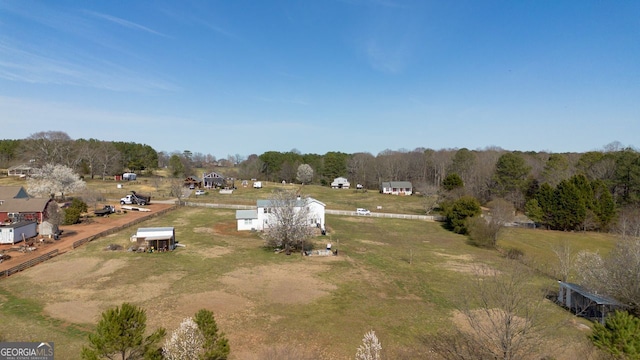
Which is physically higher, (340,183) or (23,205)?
(340,183)

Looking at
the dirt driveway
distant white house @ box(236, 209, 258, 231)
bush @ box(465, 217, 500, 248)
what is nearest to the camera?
the dirt driveway

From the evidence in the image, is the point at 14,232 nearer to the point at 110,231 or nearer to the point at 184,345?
the point at 110,231

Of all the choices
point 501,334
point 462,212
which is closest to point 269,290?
point 501,334

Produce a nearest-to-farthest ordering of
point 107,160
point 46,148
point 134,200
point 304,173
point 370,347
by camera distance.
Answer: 1. point 370,347
2. point 134,200
3. point 46,148
4. point 107,160
5. point 304,173

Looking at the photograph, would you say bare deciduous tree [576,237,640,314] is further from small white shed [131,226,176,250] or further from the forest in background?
the forest in background

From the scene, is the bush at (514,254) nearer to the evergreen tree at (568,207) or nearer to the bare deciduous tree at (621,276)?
the bare deciduous tree at (621,276)

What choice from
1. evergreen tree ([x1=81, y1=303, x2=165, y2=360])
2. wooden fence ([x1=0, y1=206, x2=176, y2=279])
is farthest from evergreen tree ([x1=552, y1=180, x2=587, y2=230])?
wooden fence ([x1=0, y1=206, x2=176, y2=279])
